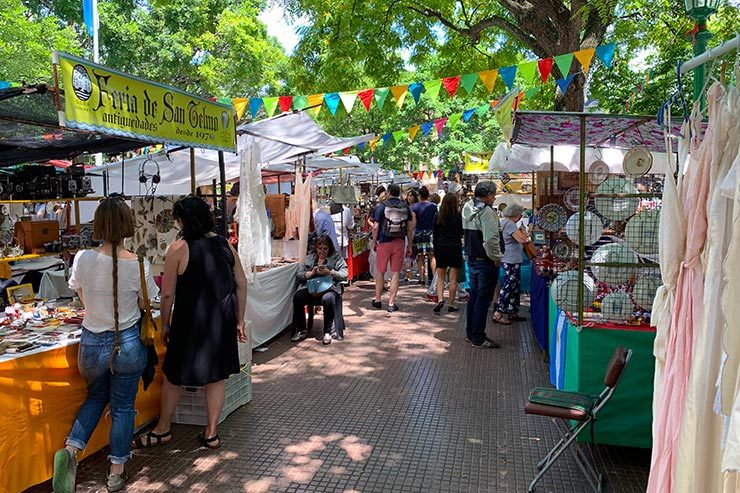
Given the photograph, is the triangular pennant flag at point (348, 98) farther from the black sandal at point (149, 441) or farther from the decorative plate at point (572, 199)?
the black sandal at point (149, 441)

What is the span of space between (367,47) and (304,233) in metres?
5.41

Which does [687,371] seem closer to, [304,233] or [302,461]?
[302,461]

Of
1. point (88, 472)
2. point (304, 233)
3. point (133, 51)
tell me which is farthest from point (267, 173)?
point (133, 51)

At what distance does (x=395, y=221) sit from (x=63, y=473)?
569cm

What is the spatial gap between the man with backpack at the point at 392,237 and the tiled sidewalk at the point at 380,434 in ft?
6.78

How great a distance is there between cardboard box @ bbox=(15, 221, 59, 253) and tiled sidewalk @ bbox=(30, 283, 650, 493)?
2.10 metres

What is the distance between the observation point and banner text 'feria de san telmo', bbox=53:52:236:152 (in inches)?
119

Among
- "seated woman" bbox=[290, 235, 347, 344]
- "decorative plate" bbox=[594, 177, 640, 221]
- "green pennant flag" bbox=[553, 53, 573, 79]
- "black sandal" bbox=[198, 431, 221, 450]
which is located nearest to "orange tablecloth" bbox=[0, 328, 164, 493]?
"black sandal" bbox=[198, 431, 221, 450]

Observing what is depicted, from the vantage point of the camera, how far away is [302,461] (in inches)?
154

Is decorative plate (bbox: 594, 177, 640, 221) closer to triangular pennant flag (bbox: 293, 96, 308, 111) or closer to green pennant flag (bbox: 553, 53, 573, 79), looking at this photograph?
green pennant flag (bbox: 553, 53, 573, 79)

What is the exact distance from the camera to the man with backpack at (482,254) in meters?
6.32

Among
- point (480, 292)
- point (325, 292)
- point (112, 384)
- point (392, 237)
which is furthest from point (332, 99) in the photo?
point (112, 384)

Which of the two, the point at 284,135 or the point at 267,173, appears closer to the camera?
the point at 284,135

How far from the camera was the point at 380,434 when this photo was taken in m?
4.33
